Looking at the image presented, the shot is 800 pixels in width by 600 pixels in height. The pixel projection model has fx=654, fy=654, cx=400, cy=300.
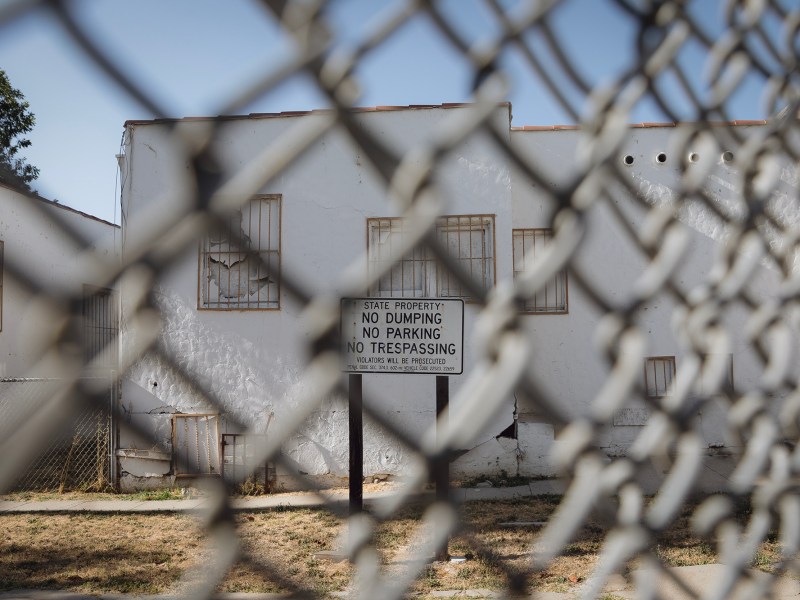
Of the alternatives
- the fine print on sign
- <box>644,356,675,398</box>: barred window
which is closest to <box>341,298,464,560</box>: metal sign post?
the fine print on sign

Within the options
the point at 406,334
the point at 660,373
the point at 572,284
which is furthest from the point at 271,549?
the point at 660,373

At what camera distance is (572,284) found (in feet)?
2.61

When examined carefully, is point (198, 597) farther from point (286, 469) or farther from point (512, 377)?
point (512, 377)

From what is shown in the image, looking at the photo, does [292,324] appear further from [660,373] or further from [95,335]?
[95,335]

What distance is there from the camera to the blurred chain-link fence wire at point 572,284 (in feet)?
1.83

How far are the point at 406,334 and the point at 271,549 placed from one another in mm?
4371

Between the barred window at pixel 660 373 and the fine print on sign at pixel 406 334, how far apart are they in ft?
20.0

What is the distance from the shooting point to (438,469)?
0.67 m

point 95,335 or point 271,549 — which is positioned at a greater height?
point 95,335

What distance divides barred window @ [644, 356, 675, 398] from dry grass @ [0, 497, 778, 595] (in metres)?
3.23

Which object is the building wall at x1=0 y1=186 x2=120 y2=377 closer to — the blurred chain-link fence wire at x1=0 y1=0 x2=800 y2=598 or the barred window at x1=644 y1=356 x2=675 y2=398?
the blurred chain-link fence wire at x1=0 y1=0 x2=800 y2=598

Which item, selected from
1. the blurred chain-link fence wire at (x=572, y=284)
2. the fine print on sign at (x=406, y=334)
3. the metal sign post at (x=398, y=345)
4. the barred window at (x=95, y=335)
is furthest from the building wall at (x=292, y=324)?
the barred window at (x=95, y=335)

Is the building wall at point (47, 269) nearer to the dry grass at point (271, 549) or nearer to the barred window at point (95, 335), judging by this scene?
the barred window at point (95, 335)

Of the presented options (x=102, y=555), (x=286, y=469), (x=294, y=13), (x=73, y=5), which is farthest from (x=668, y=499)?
(x=102, y=555)
